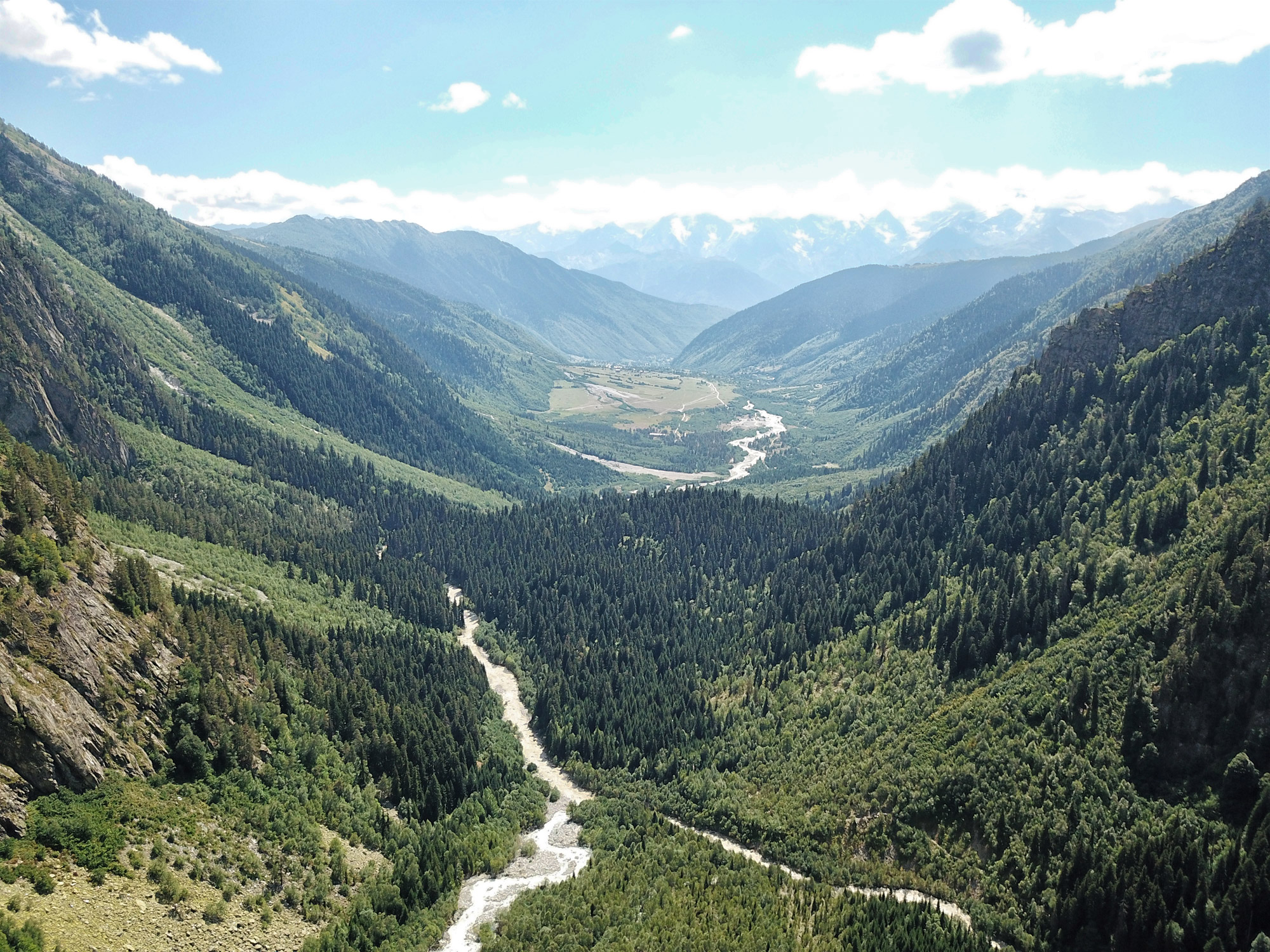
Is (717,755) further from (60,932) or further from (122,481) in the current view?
(122,481)

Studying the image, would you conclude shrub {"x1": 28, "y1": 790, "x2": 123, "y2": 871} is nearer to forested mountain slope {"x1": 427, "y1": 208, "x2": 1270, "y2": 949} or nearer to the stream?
the stream

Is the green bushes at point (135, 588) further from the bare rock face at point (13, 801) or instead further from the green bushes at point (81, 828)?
the bare rock face at point (13, 801)

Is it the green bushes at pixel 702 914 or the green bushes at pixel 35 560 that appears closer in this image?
the green bushes at pixel 702 914

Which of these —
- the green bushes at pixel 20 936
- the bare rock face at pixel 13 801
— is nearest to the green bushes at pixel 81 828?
the bare rock face at pixel 13 801

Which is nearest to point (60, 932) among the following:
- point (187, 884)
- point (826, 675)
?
point (187, 884)

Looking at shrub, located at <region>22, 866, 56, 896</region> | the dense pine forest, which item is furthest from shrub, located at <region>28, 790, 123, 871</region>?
shrub, located at <region>22, 866, 56, 896</region>

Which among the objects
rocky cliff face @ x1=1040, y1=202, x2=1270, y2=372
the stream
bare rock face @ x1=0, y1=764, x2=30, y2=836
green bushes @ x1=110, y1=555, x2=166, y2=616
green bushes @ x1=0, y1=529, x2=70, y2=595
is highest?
rocky cliff face @ x1=1040, y1=202, x2=1270, y2=372

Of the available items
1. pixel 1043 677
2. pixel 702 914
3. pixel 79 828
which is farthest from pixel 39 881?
pixel 1043 677

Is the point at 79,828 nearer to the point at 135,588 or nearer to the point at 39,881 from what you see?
the point at 39,881
